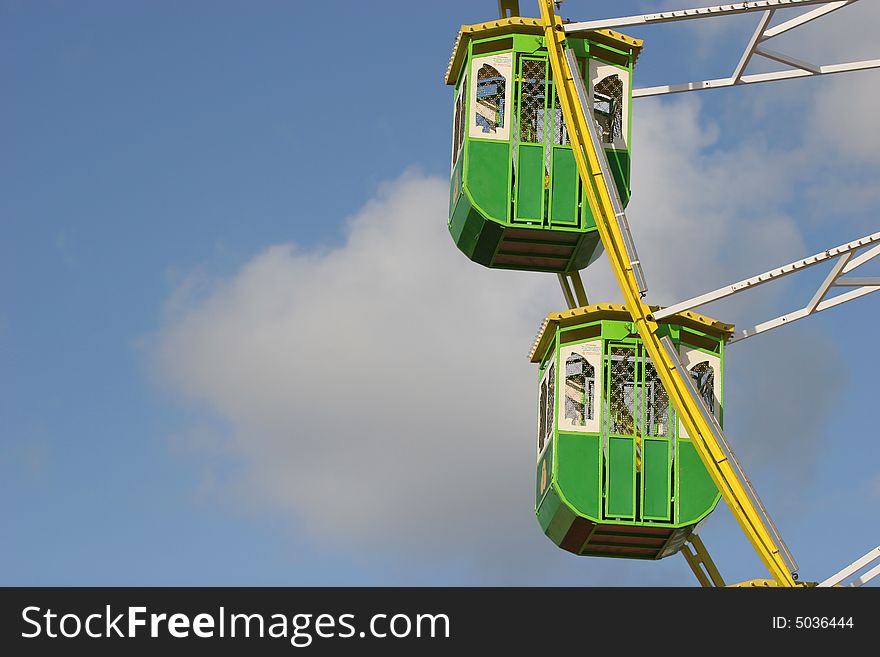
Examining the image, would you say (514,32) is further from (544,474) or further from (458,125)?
(544,474)

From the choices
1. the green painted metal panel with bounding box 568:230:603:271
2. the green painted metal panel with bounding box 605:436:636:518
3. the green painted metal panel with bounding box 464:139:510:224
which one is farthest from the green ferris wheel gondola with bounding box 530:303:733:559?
the green painted metal panel with bounding box 464:139:510:224

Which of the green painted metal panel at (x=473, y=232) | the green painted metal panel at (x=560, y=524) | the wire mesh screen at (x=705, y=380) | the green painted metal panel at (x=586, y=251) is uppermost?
the green painted metal panel at (x=473, y=232)

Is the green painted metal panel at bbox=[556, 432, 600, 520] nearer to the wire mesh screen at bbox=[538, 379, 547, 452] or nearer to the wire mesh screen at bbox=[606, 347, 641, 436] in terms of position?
the wire mesh screen at bbox=[606, 347, 641, 436]

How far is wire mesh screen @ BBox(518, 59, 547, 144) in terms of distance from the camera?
29062 millimetres

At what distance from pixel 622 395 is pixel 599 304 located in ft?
4.09

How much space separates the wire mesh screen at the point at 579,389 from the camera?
27875 mm

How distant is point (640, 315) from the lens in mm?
27484

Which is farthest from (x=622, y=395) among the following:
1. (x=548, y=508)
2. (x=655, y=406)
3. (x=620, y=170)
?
(x=620, y=170)

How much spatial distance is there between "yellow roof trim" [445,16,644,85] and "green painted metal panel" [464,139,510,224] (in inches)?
67.5

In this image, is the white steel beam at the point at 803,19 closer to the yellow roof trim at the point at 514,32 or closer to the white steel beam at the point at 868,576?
the yellow roof trim at the point at 514,32

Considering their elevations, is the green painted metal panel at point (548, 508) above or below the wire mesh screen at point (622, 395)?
below

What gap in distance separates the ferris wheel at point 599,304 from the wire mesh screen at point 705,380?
0.02 metres

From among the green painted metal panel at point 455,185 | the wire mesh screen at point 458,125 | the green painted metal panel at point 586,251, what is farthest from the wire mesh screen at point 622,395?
the wire mesh screen at point 458,125
